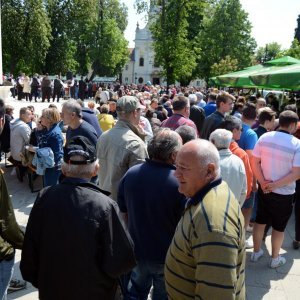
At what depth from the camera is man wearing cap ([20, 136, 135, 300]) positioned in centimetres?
231

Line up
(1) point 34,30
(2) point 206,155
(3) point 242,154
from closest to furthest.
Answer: (2) point 206,155 → (3) point 242,154 → (1) point 34,30

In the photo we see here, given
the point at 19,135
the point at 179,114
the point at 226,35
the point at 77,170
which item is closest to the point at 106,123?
the point at 179,114

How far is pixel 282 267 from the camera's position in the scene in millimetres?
4629

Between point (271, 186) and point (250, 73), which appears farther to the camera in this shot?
point (250, 73)

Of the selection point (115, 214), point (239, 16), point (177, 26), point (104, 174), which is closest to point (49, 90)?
point (177, 26)

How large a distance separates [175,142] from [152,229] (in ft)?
2.31

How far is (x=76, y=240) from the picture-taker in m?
2.31

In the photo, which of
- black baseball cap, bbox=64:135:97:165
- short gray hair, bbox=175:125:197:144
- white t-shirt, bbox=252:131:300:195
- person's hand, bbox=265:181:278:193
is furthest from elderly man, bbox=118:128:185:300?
person's hand, bbox=265:181:278:193

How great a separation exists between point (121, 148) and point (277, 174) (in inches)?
74.3

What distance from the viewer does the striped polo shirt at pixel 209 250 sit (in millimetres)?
1803

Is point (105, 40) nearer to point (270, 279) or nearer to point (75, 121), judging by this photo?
point (75, 121)

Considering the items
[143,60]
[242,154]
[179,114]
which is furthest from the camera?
[143,60]

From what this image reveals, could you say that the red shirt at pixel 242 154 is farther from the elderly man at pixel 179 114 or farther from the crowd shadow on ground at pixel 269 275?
the elderly man at pixel 179 114

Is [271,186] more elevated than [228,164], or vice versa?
[228,164]
